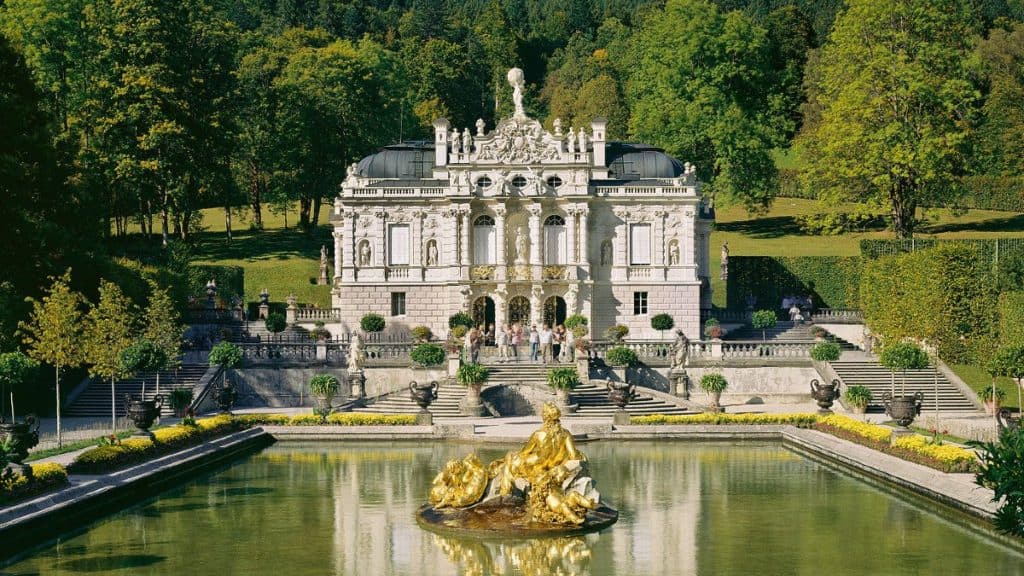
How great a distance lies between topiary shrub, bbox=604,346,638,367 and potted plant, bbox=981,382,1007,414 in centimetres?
1344

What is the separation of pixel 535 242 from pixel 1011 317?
798 inches

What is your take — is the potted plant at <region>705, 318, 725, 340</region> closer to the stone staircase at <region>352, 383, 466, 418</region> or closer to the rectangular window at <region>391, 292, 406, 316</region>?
the stone staircase at <region>352, 383, 466, 418</region>

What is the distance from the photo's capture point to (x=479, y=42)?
436ft

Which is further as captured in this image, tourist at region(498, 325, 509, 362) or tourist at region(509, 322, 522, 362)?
tourist at region(509, 322, 522, 362)

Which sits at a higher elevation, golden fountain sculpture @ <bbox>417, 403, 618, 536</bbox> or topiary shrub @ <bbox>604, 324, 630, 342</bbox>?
topiary shrub @ <bbox>604, 324, 630, 342</bbox>

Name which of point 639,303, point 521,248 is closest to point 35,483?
point 521,248

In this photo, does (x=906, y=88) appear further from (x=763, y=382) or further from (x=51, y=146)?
(x=51, y=146)

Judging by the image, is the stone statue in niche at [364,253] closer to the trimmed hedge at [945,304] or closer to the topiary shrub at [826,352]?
the topiary shrub at [826,352]

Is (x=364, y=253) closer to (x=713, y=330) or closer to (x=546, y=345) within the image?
(x=546, y=345)

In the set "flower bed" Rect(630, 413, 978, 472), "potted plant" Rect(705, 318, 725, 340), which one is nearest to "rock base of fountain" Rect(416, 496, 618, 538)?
"flower bed" Rect(630, 413, 978, 472)

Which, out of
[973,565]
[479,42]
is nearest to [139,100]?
[973,565]

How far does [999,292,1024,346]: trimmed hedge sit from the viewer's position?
46.8m

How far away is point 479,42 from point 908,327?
299 ft

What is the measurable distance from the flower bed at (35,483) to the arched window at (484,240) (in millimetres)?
31876
